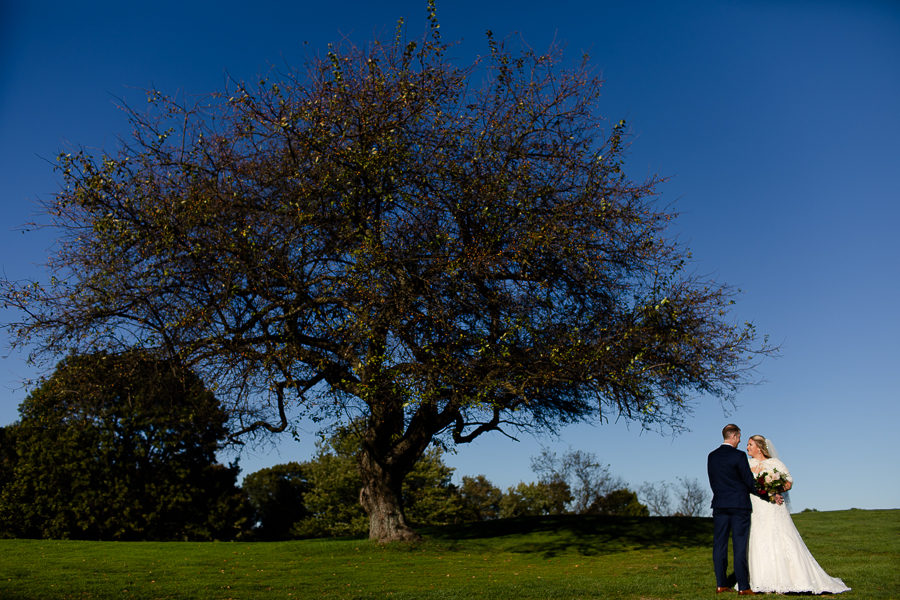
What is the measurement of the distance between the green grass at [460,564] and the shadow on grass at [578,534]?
0.04 metres

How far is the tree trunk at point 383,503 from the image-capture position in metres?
20.5

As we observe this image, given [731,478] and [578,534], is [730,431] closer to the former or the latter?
[731,478]

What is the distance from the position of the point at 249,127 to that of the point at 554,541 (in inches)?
604

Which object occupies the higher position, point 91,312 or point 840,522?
point 91,312

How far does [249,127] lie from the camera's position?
57.9 feet

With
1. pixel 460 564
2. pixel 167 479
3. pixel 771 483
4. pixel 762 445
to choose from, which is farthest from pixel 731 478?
pixel 167 479

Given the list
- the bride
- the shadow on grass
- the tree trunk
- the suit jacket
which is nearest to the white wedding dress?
the bride

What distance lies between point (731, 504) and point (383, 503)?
11.9 m

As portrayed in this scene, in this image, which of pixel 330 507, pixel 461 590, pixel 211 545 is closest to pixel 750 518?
pixel 461 590

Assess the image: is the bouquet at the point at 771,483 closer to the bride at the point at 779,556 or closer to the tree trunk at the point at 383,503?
the bride at the point at 779,556

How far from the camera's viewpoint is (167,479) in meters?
38.2

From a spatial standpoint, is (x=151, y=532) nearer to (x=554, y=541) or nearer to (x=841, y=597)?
(x=554, y=541)

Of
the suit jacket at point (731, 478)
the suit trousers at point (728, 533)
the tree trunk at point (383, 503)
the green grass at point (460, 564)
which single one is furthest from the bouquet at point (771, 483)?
the tree trunk at point (383, 503)

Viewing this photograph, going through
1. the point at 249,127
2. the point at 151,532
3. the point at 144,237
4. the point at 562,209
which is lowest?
the point at 151,532
